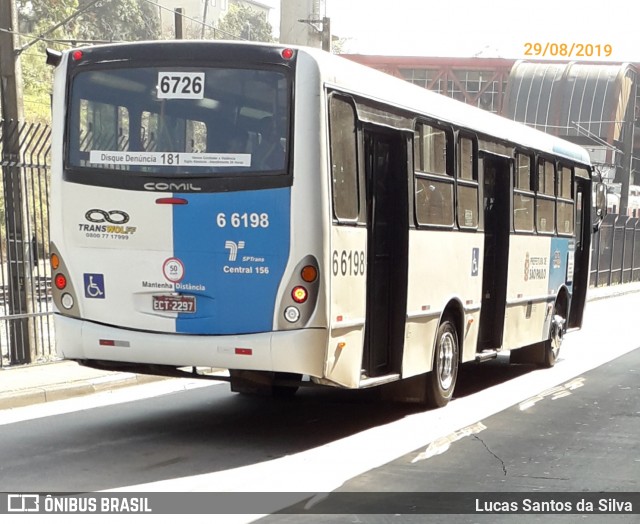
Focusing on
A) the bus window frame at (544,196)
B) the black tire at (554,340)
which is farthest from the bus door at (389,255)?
the black tire at (554,340)

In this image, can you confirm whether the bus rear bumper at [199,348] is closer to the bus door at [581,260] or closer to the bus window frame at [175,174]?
the bus window frame at [175,174]

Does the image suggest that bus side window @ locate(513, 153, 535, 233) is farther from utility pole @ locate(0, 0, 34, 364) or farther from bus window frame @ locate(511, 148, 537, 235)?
utility pole @ locate(0, 0, 34, 364)

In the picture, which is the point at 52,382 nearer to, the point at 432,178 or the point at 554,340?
the point at 432,178

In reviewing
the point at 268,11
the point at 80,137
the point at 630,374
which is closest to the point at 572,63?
the point at 268,11

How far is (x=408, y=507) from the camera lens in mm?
7508

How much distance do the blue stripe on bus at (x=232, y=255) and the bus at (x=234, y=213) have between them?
0.01m

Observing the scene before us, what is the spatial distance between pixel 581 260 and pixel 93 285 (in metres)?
10.3

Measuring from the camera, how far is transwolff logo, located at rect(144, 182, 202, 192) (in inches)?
369

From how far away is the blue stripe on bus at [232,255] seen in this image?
923 centimetres

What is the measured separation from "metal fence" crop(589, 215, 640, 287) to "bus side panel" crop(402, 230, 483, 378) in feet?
86.1

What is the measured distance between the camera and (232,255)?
9.34m

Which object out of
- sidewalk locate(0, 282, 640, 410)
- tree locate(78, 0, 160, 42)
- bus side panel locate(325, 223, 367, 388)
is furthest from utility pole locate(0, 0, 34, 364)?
tree locate(78, 0, 160, 42)

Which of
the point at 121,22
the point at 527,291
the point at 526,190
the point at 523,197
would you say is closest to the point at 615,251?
the point at 527,291

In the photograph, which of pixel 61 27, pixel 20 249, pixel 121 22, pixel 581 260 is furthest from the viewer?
pixel 121 22
